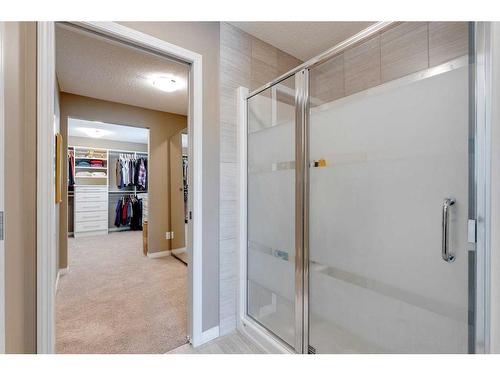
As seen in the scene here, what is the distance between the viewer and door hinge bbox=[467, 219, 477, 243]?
2.69ft

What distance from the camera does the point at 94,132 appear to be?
5.09 metres

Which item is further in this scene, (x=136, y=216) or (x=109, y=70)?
(x=136, y=216)

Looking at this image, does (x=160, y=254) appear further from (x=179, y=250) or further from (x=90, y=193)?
(x=90, y=193)

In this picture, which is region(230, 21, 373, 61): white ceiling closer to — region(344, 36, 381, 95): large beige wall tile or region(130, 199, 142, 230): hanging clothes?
region(344, 36, 381, 95): large beige wall tile

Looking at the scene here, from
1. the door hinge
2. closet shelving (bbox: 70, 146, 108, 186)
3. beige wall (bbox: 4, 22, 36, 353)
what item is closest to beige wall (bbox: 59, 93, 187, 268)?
beige wall (bbox: 4, 22, 36, 353)

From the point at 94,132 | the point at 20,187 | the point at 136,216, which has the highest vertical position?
the point at 94,132

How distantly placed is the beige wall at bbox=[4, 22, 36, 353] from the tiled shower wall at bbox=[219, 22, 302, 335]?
1025 mm

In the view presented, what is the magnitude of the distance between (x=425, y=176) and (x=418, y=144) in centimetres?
13

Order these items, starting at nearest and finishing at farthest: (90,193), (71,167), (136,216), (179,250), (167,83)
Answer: (167,83)
(179,250)
(71,167)
(90,193)
(136,216)

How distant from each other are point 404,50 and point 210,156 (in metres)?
1.40

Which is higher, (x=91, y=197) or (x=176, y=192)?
Answer: (x=176, y=192)

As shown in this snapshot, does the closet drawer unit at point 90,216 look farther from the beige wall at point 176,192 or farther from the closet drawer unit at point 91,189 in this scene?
the beige wall at point 176,192

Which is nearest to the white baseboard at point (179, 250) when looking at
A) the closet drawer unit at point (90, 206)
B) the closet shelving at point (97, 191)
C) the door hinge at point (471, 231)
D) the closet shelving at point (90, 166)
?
the closet shelving at point (97, 191)

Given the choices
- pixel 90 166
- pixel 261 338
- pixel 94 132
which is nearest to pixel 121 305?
pixel 261 338
